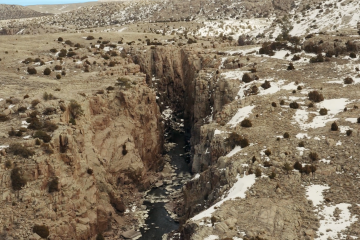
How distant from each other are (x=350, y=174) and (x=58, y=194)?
88.4ft

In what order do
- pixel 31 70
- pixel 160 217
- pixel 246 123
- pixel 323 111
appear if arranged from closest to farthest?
1. pixel 246 123
2. pixel 323 111
3. pixel 160 217
4. pixel 31 70

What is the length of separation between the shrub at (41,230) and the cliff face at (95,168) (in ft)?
1.91

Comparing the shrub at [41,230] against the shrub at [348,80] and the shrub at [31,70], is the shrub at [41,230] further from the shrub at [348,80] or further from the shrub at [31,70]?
the shrub at [348,80]

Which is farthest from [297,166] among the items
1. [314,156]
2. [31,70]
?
[31,70]

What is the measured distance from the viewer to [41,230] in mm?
29984

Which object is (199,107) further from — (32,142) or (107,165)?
(32,142)

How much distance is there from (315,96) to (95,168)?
28580mm

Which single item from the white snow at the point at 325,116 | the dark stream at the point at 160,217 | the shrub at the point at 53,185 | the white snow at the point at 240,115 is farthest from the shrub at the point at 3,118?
the white snow at the point at 325,116

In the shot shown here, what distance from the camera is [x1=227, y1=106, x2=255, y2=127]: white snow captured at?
3855cm

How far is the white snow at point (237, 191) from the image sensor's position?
25500 mm

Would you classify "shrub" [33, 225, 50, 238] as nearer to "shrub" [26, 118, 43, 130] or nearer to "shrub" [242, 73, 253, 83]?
"shrub" [26, 118, 43, 130]

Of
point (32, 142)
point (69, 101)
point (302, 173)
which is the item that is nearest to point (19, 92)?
point (69, 101)

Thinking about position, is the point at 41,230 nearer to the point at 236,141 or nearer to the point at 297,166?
the point at 236,141

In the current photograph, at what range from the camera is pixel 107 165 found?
45.5 m
